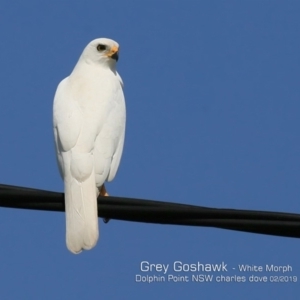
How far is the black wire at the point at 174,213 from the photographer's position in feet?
15.5

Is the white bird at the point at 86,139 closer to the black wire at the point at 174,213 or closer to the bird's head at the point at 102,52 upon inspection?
the bird's head at the point at 102,52

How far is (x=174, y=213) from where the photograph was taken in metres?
4.87

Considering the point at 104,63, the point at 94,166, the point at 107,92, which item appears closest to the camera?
the point at 94,166

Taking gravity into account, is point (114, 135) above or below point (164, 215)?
above

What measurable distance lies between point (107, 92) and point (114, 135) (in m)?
0.79

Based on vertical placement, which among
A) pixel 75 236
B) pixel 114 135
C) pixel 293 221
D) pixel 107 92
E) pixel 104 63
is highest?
pixel 104 63

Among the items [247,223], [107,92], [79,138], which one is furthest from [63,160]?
[247,223]

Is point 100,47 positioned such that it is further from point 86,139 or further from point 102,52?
point 86,139

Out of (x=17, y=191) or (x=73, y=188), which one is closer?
(x=17, y=191)

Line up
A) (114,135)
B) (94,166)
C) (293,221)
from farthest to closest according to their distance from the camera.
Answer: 1. (114,135)
2. (94,166)
3. (293,221)

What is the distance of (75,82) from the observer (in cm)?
841

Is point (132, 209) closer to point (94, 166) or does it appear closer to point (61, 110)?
→ point (94, 166)

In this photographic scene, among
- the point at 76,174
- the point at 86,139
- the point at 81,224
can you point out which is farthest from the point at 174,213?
the point at 86,139

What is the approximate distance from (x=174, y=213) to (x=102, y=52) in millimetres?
4957
